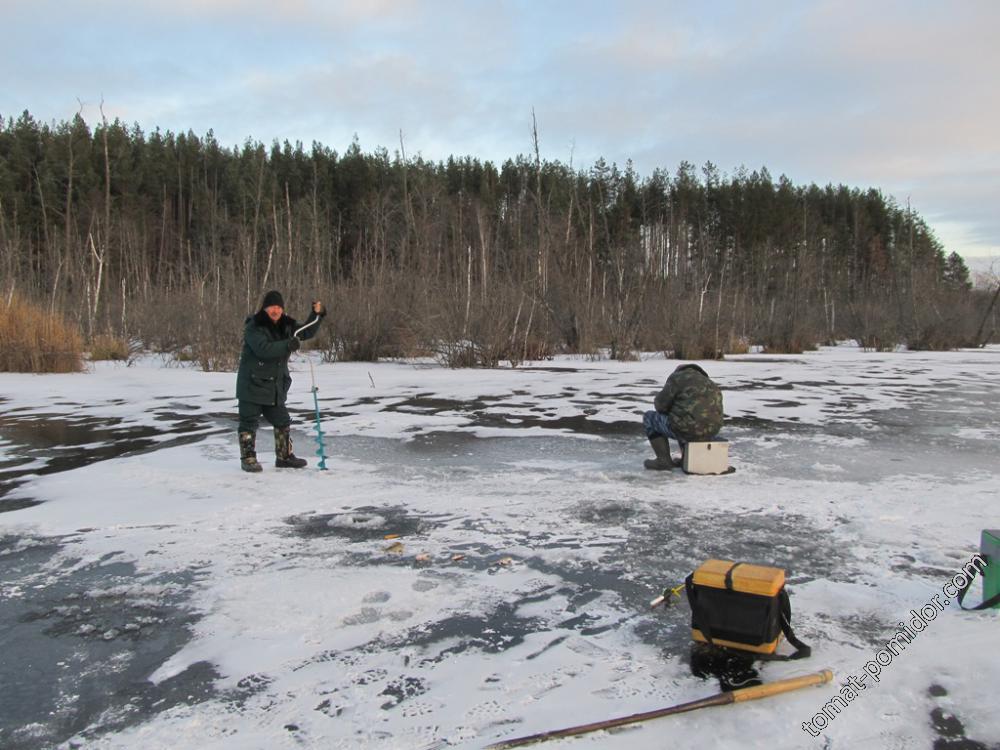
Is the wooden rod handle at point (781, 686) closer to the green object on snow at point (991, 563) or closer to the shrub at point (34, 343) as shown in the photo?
the green object on snow at point (991, 563)

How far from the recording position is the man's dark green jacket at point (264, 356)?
23.0 feet

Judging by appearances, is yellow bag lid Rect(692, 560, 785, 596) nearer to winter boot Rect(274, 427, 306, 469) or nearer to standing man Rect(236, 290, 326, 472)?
standing man Rect(236, 290, 326, 472)

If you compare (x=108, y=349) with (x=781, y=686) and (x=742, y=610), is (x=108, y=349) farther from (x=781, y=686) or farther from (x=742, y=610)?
(x=781, y=686)

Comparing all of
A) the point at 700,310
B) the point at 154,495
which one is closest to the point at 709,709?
the point at 154,495

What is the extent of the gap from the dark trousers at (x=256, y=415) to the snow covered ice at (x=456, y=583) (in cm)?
49

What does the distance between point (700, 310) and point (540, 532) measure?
21232 millimetres

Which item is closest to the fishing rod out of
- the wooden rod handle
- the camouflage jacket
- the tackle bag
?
the wooden rod handle

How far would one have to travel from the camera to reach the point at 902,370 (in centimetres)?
1972

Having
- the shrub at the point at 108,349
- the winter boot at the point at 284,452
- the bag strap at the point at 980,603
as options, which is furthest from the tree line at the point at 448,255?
the bag strap at the point at 980,603

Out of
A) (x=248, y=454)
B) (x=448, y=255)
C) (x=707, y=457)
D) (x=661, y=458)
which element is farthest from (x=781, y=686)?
(x=448, y=255)

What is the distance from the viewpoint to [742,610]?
10.2 feet

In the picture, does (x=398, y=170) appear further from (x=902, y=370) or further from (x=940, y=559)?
(x=940, y=559)

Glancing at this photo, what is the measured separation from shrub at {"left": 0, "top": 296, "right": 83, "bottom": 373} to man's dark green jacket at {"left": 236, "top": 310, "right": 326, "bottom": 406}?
13.4 metres

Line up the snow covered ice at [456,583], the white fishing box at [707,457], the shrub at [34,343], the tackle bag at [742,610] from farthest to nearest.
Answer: the shrub at [34,343] → the white fishing box at [707,457] → the tackle bag at [742,610] → the snow covered ice at [456,583]
